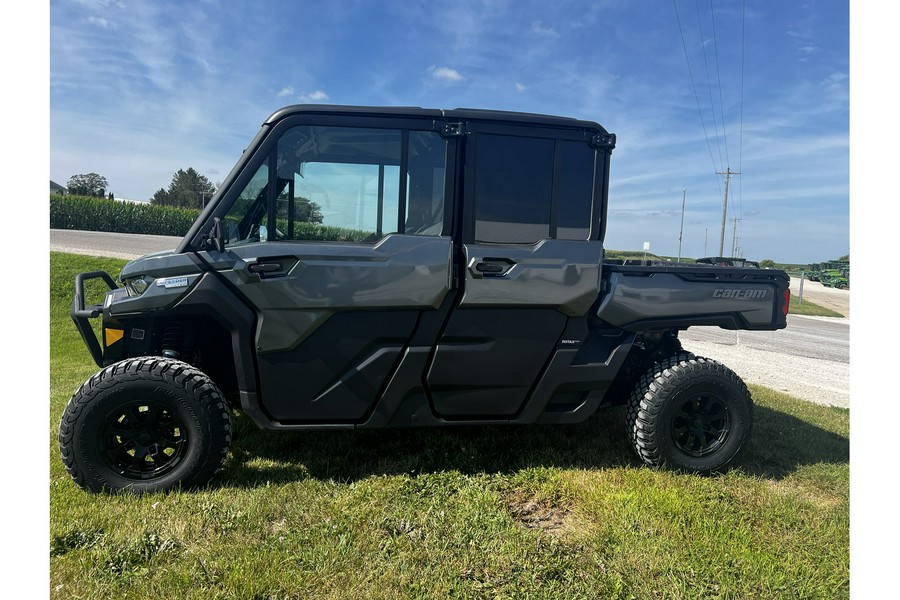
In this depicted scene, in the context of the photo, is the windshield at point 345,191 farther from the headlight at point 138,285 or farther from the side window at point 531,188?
the headlight at point 138,285

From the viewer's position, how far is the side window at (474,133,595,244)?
2969 millimetres

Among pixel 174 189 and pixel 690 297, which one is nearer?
pixel 690 297

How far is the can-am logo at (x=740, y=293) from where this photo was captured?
10.8 ft

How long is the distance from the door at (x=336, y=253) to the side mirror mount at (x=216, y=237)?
0.05m

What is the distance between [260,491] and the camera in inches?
111

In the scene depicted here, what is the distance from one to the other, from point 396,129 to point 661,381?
2.39 meters

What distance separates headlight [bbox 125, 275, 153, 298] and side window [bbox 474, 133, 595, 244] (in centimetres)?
200

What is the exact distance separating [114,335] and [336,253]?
158cm

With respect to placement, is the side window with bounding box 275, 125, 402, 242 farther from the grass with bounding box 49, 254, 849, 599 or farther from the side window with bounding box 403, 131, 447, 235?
the grass with bounding box 49, 254, 849, 599

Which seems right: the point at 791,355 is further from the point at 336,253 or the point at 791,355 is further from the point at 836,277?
the point at 836,277

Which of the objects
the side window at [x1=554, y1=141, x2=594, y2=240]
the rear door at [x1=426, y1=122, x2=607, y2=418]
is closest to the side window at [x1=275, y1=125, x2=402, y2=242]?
the rear door at [x1=426, y1=122, x2=607, y2=418]

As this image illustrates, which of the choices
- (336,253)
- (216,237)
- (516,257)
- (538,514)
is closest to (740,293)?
(516,257)

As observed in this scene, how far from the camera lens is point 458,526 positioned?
2541 mm

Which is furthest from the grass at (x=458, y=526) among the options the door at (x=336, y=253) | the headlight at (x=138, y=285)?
the headlight at (x=138, y=285)
